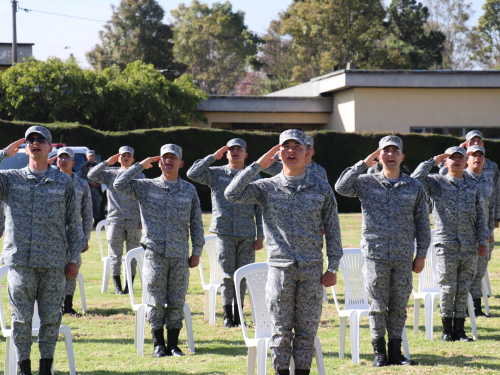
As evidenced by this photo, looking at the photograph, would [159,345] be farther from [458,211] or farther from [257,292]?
[458,211]

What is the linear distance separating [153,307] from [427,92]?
23.0 meters

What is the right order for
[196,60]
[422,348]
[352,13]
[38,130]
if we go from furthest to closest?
[196,60], [352,13], [422,348], [38,130]

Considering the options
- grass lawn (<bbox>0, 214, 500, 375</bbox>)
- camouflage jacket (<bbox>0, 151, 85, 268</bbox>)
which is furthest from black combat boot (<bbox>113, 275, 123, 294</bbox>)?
camouflage jacket (<bbox>0, 151, 85, 268</bbox>)

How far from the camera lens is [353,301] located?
6.57m

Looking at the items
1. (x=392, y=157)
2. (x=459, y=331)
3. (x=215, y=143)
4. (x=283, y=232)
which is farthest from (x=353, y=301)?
(x=215, y=143)

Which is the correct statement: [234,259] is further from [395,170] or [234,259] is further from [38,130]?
[38,130]

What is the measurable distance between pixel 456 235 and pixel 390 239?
146 cm

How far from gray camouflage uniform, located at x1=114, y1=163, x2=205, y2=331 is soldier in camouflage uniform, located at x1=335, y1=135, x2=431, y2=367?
1641mm

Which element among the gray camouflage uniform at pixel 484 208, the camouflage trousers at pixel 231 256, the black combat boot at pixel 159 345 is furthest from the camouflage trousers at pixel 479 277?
the black combat boot at pixel 159 345

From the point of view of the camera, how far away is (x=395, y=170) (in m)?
5.98

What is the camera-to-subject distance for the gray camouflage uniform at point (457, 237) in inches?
274

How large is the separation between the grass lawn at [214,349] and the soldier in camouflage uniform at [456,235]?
361mm

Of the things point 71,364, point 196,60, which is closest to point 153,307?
point 71,364

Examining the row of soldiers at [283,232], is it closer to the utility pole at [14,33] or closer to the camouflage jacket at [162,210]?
the camouflage jacket at [162,210]
